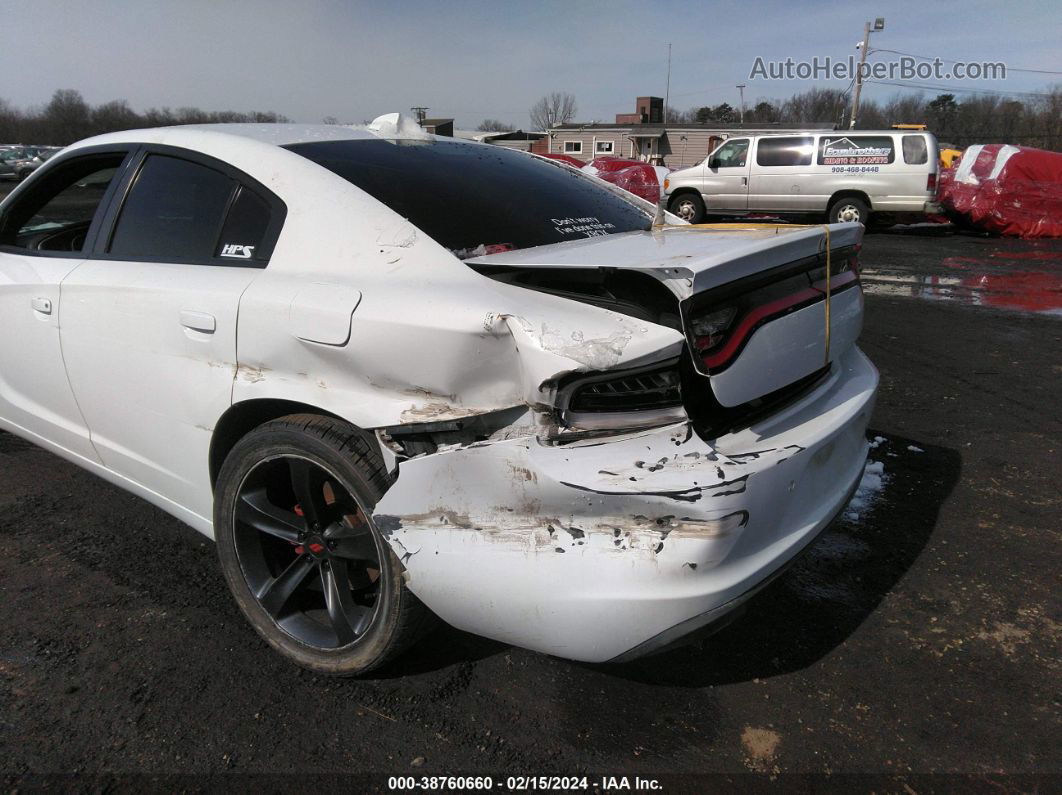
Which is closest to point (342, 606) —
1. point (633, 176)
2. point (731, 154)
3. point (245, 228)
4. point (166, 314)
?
point (166, 314)

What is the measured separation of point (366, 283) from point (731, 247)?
102cm

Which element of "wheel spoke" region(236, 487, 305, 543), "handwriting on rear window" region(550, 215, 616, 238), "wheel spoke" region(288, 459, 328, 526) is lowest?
"wheel spoke" region(236, 487, 305, 543)

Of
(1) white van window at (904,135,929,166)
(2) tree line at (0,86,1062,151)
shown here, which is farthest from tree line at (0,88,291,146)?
(1) white van window at (904,135,929,166)

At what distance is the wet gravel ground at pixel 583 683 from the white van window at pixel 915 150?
45.7ft

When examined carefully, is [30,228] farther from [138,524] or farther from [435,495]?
[435,495]

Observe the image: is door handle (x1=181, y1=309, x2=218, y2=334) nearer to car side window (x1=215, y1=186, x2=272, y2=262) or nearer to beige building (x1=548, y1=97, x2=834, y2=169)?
car side window (x1=215, y1=186, x2=272, y2=262)

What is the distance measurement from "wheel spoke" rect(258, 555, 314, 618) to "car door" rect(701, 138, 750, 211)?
16348 mm

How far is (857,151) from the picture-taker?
1569 cm

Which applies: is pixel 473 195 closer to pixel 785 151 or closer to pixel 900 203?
pixel 900 203

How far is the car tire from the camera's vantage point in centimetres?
209

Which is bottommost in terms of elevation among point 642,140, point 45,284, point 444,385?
point 444,385

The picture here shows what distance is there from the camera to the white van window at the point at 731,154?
16.8 meters

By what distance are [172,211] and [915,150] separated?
16.1 metres

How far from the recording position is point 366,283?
6.86ft
